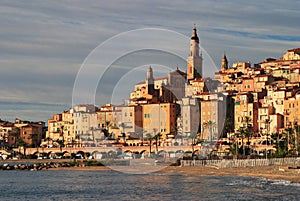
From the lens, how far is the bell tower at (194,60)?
142 m

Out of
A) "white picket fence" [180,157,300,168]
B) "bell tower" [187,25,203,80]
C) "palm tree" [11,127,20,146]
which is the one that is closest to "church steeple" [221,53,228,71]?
"bell tower" [187,25,203,80]

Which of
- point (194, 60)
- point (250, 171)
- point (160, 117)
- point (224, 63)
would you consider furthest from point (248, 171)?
point (224, 63)

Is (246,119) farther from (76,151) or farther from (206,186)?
(206,186)

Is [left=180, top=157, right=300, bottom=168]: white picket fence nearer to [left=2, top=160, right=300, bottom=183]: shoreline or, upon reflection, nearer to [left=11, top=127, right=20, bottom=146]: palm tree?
[left=2, top=160, right=300, bottom=183]: shoreline

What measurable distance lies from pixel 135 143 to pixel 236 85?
25.0m

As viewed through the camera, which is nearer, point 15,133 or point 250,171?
point 250,171

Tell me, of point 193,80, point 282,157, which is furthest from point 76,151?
point 282,157

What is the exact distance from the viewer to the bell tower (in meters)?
142

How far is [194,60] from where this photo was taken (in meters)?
141

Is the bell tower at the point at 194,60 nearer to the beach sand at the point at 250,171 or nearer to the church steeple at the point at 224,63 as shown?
the church steeple at the point at 224,63

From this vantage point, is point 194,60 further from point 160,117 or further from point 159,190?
point 159,190

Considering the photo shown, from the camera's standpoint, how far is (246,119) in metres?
116

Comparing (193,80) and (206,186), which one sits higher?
(193,80)

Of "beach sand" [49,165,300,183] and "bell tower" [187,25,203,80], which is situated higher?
"bell tower" [187,25,203,80]
